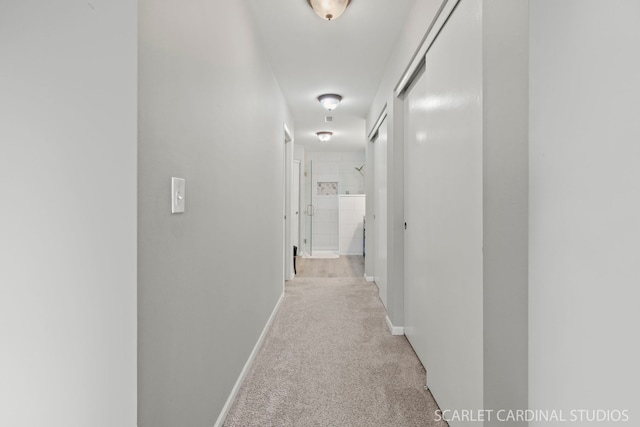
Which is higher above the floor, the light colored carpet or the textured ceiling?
the textured ceiling

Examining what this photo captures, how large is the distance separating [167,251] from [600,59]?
1.26 m

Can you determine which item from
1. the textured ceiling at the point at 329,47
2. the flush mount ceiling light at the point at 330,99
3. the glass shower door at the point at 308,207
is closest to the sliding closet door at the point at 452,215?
the textured ceiling at the point at 329,47

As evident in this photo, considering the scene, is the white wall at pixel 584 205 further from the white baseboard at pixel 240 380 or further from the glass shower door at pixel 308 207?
the glass shower door at pixel 308 207

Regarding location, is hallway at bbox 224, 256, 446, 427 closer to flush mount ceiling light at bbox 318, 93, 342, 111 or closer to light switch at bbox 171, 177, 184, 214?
light switch at bbox 171, 177, 184, 214

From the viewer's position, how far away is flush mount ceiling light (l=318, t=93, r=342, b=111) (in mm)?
3869

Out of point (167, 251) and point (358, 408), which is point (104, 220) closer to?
point (167, 251)

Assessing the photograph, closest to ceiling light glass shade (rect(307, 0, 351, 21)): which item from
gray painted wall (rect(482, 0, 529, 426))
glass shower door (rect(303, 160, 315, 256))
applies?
gray painted wall (rect(482, 0, 529, 426))

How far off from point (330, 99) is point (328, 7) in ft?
6.07

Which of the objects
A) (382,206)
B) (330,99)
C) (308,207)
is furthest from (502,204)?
(308,207)

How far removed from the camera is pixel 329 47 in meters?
2.76

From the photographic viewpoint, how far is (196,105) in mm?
1256

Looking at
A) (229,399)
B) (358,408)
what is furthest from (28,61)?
(358,408)

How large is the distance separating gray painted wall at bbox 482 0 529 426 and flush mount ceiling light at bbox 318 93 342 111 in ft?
9.37

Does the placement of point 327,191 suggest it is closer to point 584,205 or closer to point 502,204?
point 502,204
